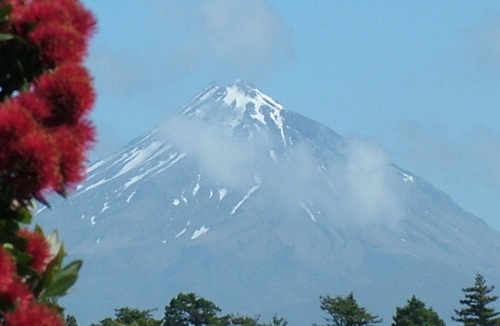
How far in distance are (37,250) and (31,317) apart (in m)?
0.33

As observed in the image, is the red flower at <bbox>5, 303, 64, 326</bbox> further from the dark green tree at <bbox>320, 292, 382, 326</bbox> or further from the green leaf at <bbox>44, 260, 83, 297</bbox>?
the dark green tree at <bbox>320, 292, 382, 326</bbox>

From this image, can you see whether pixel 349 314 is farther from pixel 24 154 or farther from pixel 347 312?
pixel 24 154

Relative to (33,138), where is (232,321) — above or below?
above

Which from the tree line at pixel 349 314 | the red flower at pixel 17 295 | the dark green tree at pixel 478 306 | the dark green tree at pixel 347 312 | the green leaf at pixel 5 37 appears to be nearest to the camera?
the red flower at pixel 17 295

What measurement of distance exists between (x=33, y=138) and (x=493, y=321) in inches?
2505

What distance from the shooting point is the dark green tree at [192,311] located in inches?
2995

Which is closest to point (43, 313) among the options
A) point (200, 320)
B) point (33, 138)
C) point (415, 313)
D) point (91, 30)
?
point (33, 138)

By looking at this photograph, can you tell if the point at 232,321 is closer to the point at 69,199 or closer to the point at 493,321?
the point at 493,321

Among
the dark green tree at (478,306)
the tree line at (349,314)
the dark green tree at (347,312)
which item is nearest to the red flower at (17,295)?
the tree line at (349,314)

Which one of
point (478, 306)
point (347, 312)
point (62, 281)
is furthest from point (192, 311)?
point (62, 281)

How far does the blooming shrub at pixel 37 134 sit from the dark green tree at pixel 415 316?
218 ft

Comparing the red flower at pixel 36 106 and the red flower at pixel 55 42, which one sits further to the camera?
the red flower at pixel 55 42

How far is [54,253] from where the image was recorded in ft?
13.6

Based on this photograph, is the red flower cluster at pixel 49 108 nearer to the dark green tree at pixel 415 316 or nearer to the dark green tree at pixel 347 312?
the dark green tree at pixel 415 316
